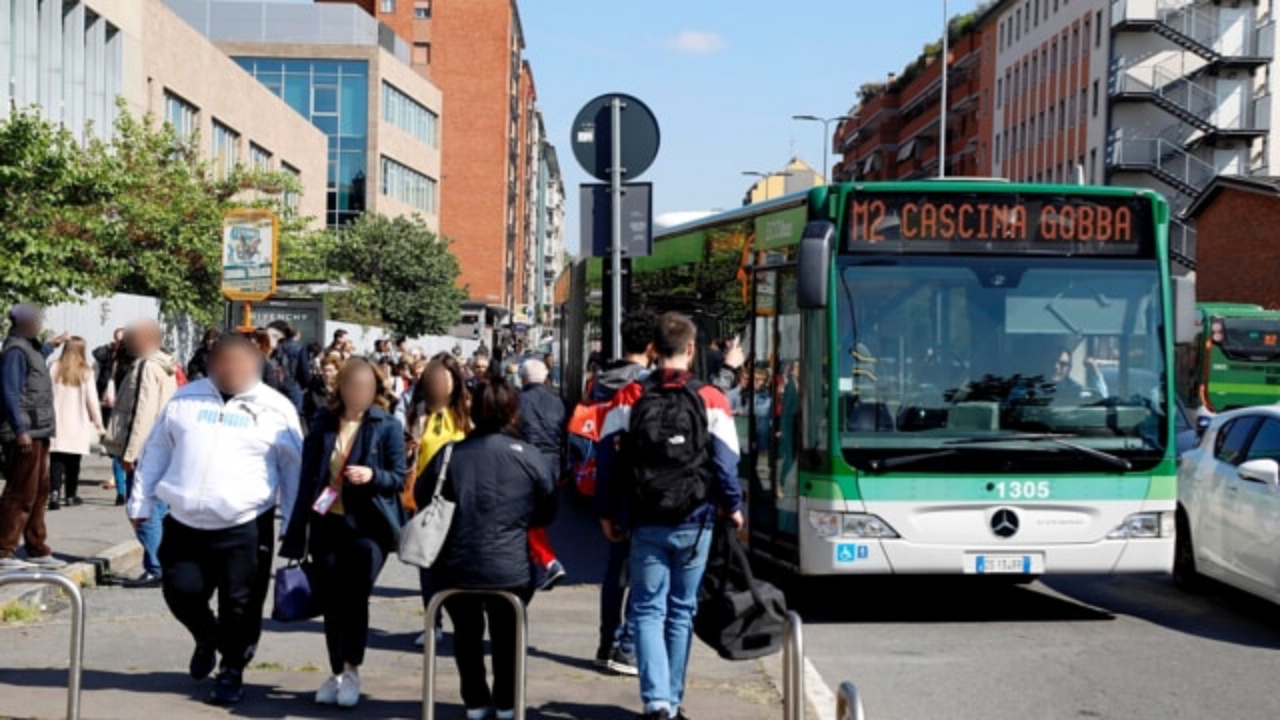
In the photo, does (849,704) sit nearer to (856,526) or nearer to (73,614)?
(73,614)

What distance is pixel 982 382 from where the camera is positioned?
11.6m

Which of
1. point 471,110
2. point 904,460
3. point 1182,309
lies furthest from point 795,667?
point 471,110

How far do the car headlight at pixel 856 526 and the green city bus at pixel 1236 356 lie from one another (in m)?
31.6

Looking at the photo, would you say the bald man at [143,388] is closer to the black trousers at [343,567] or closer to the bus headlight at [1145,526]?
the black trousers at [343,567]

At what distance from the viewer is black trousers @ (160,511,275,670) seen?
8367 mm

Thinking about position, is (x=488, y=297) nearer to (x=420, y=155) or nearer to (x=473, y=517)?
(x=420, y=155)

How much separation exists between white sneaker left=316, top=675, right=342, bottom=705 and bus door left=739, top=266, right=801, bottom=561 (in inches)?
165

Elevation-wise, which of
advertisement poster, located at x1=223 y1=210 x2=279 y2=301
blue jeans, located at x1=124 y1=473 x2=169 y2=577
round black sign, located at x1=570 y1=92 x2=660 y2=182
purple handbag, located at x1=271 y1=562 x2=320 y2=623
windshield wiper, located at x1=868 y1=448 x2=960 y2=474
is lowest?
blue jeans, located at x1=124 y1=473 x2=169 y2=577

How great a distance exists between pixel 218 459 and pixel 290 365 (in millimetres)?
12355

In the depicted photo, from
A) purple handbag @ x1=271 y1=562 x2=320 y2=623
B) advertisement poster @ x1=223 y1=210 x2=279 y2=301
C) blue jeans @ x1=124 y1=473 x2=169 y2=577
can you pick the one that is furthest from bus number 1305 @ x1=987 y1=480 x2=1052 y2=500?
advertisement poster @ x1=223 y1=210 x2=279 y2=301

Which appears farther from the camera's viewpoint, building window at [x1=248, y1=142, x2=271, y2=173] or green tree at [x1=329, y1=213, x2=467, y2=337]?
green tree at [x1=329, y1=213, x2=467, y2=337]

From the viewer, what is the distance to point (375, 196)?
7831cm

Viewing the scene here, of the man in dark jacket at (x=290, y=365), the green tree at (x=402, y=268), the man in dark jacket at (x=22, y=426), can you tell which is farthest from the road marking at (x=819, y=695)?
the green tree at (x=402, y=268)

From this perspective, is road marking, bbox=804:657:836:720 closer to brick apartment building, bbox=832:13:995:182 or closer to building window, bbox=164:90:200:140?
building window, bbox=164:90:200:140
